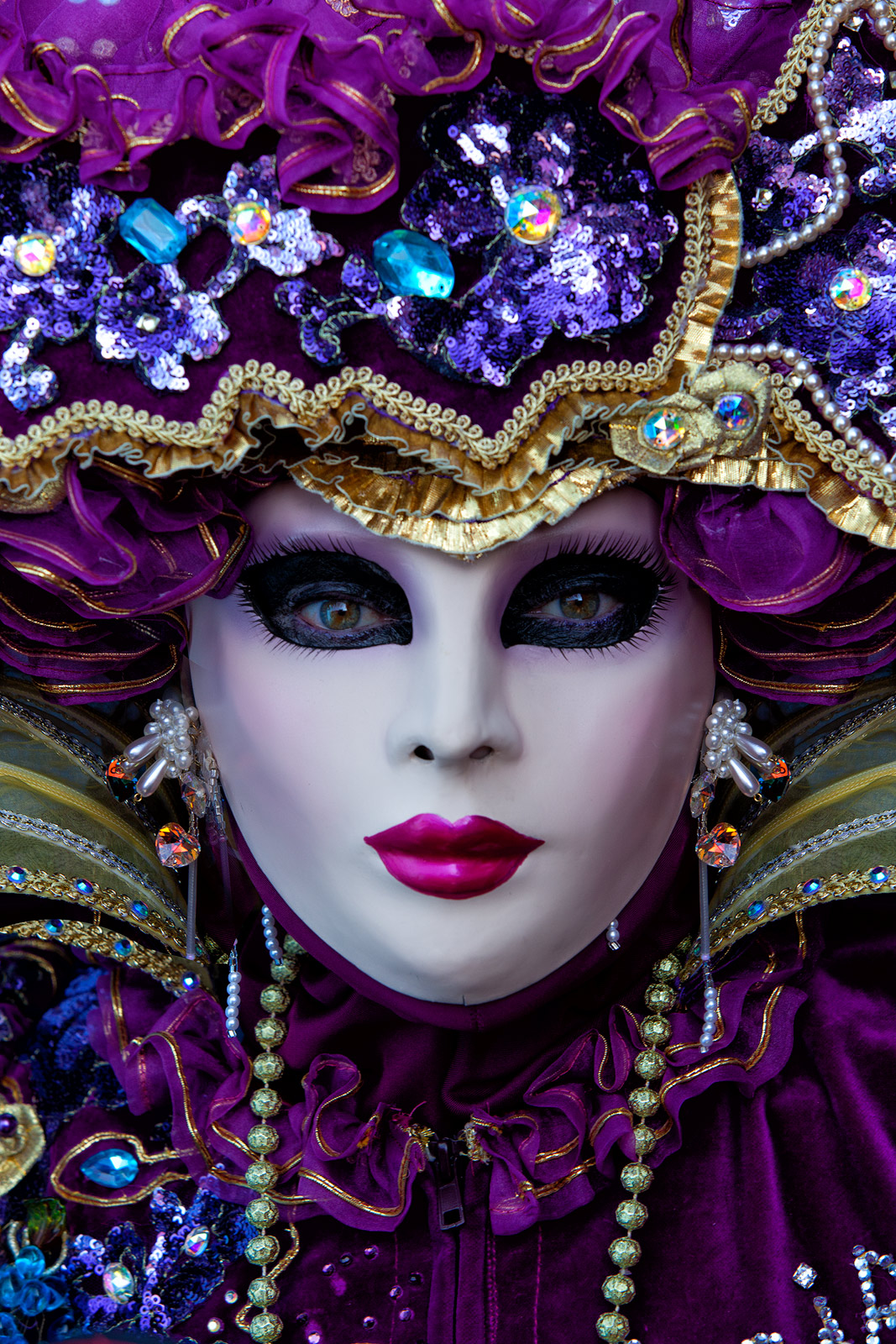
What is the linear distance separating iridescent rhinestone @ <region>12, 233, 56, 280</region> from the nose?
43 cm

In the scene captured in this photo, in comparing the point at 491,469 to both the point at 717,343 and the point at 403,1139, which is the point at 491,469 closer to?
the point at 717,343

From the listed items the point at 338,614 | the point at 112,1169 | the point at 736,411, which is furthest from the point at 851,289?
Answer: the point at 112,1169

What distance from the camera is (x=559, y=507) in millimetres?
1271

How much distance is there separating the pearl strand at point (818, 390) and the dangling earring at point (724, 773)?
11.7 inches

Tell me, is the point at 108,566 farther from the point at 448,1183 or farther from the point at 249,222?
the point at 448,1183

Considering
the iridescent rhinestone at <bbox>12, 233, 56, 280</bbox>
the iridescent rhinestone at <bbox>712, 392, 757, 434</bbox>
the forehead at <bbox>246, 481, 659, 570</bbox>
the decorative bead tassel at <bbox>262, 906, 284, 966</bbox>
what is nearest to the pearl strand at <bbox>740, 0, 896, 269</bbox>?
the iridescent rhinestone at <bbox>712, 392, 757, 434</bbox>

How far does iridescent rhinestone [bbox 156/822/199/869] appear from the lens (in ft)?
4.91

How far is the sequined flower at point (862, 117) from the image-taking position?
4.16 feet

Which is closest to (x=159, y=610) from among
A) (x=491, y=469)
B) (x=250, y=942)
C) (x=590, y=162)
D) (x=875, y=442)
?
(x=491, y=469)

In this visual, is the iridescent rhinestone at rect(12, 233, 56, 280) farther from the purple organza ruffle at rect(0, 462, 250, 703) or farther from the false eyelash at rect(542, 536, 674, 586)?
the false eyelash at rect(542, 536, 674, 586)

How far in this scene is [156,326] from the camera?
1.20m

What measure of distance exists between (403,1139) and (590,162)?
3.03 feet

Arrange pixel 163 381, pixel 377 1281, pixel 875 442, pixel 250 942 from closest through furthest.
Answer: pixel 163 381 → pixel 875 442 → pixel 377 1281 → pixel 250 942

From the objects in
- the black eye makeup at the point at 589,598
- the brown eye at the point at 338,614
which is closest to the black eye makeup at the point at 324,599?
the brown eye at the point at 338,614
